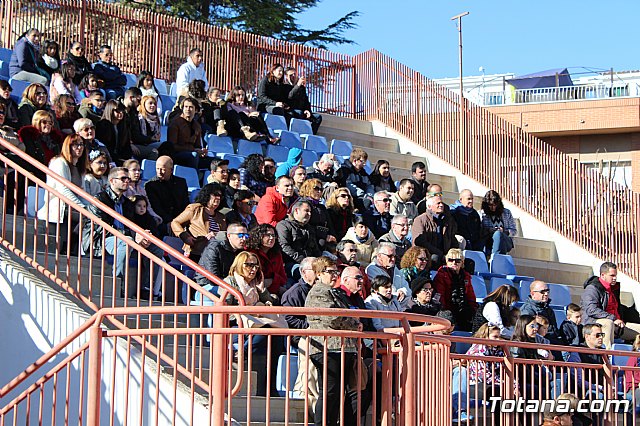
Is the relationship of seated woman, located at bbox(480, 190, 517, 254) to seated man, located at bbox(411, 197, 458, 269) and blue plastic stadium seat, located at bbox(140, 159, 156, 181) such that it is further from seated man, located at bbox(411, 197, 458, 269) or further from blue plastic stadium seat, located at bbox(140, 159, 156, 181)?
blue plastic stadium seat, located at bbox(140, 159, 156, 181)

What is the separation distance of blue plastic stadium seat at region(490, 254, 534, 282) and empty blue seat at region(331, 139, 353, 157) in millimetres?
3748

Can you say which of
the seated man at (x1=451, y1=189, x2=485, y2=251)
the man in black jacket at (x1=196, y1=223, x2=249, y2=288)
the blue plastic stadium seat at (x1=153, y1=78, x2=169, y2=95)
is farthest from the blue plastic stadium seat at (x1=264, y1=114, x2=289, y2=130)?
the man in black jacket at (x1=196, y1=223, x2=249, y2=288)

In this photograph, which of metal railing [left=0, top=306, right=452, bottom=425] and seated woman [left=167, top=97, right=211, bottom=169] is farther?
seated woman [left=167, top=97, right=211, bottom=169]

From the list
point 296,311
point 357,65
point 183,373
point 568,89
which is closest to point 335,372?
point 183,373

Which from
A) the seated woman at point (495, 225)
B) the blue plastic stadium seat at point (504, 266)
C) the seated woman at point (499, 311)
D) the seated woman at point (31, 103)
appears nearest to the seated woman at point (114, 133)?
the seated woman at point (31, 103)

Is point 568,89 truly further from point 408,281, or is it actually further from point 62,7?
point 408,281

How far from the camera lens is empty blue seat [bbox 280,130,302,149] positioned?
18547 millimetres

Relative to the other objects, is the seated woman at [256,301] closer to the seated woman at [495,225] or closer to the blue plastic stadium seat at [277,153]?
the seated woman at [495,225]

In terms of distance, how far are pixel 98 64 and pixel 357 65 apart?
267 inches

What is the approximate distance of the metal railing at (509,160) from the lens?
1888 cm

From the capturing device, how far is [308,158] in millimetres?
17906

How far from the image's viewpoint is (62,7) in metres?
19.6

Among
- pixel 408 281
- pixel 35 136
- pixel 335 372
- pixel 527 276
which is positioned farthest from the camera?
pixel 527 276

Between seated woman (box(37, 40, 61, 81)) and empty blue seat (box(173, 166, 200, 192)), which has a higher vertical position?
seated woman (box(37, 40, 61, 81))
